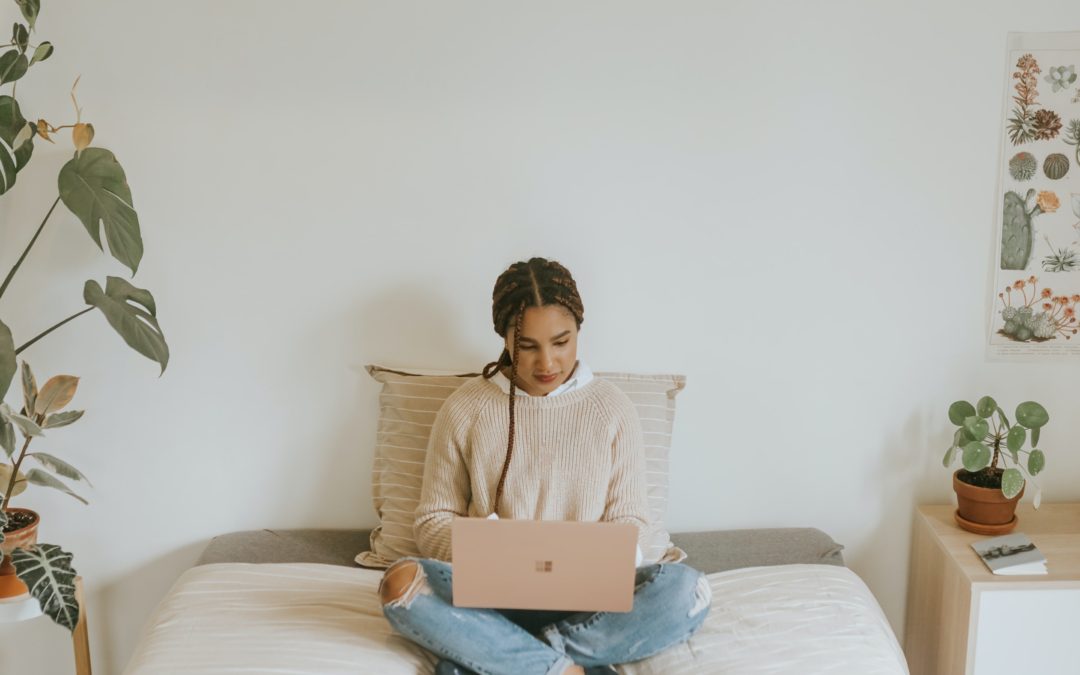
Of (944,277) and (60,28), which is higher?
(60,28)

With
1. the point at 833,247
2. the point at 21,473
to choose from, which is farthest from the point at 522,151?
the point at 21,473

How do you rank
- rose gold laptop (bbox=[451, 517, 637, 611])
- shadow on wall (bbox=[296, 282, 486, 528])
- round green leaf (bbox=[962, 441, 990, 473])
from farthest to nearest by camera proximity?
shadow on wall (bbox=[296, 282, 486, 528]), round green leaf (bbox=[962, 441, 990, 473]), rose gold laptop (bbox=[451, 517, 637, 611])

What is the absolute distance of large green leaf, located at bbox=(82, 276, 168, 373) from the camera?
1745 millimetres

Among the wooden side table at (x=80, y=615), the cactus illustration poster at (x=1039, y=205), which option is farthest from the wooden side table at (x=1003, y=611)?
the wooden side table at (x=80, y=615)

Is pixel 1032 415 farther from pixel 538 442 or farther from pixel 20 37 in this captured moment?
pixel 20 37

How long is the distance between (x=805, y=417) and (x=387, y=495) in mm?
932

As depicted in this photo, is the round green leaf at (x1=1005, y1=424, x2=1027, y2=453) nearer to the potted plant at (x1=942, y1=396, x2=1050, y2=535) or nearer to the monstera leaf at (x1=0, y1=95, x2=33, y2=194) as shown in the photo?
the potted plant at (x1=942, y1=396, x2=1050, y2=535)

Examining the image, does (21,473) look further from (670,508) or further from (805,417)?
(805,417)

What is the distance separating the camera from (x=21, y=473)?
6.66 feet

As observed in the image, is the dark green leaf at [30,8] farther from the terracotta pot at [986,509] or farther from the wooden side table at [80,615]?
the terracotta pot at [986,509]

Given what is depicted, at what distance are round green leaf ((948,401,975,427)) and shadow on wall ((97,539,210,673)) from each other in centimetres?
165

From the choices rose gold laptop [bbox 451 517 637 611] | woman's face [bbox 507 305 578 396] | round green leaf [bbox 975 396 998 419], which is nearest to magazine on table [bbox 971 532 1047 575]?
round green leaf [bbox 975 396 998 419]

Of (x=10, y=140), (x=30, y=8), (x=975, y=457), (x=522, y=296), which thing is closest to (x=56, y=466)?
(x=10, y=140)

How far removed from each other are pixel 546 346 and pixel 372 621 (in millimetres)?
A: 576
